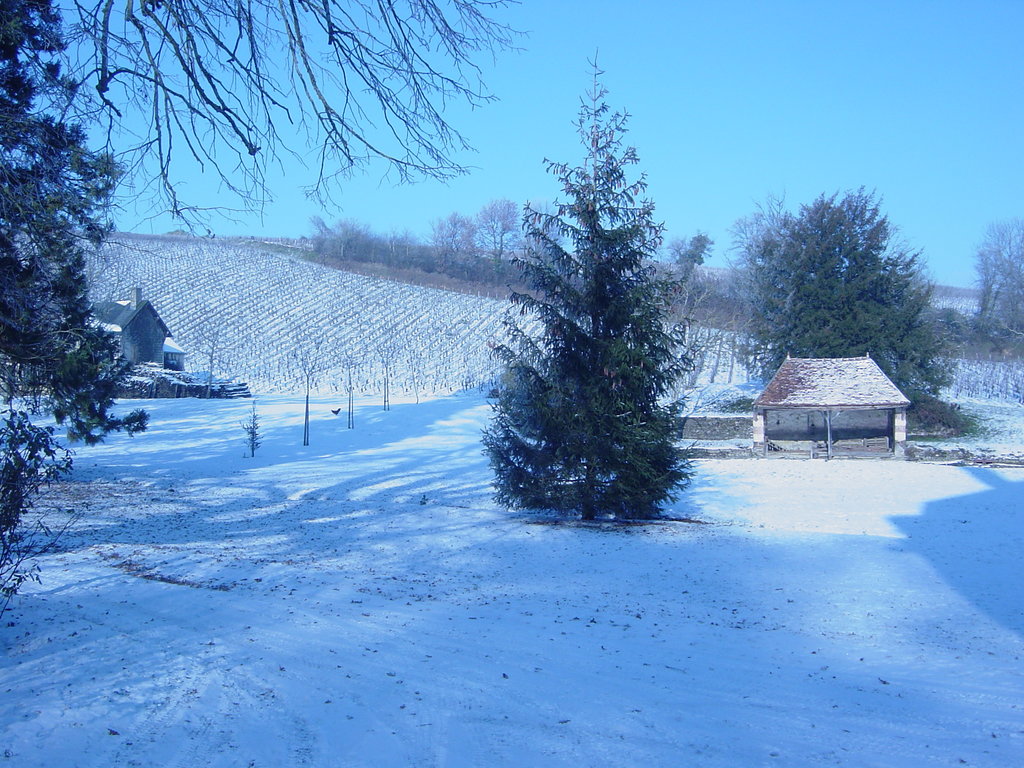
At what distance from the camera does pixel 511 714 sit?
15.3ft

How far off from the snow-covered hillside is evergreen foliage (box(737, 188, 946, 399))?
59.7 ft

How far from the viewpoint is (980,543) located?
13203mm

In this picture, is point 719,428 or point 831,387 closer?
point 831,387

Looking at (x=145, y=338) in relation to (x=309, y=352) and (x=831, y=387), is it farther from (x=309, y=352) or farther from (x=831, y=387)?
(x=831, y=387)

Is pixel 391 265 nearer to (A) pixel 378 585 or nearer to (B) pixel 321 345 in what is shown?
(B) pixel 321 345

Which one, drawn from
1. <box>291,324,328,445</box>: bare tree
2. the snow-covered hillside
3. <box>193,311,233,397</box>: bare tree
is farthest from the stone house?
<box>291,324,328,445</box>: bare tree

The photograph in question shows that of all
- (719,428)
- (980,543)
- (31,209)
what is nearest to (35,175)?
(31,209)

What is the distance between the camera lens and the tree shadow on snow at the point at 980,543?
29.3ft

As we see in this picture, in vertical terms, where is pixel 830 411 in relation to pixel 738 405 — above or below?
above

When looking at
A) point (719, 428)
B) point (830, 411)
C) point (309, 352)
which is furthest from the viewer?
point (309, 352)

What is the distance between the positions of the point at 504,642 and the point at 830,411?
2896cm

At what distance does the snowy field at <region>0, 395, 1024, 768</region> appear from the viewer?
13.8 ft

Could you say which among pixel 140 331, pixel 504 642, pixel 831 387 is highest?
pixel 140 331

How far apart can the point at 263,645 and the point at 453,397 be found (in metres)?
36.7
